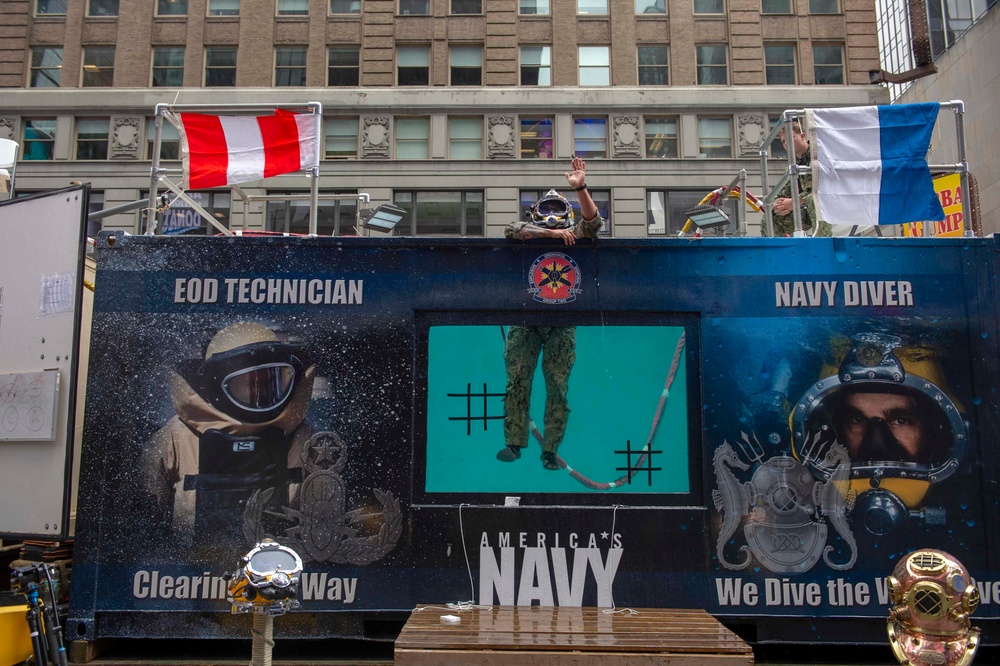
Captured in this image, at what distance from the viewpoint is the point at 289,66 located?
31.1 m

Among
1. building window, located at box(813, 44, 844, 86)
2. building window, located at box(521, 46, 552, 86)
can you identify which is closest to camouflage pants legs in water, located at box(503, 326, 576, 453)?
building window, located at box(521, 46, 552, 86)

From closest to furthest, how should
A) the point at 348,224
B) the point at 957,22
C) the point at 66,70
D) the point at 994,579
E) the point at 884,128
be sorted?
the point at 994,579 → the point at 884,128 → the point at 957,22 → the point at 348,224 → the point at 66,70

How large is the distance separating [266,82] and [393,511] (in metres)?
28.4

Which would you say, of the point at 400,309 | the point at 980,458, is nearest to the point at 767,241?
the point at 980,458

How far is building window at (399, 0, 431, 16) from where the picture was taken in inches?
1246

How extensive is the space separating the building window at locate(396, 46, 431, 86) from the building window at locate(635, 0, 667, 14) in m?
8.24

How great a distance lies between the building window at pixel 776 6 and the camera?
3166cm

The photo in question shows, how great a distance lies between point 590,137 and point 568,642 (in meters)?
27.2

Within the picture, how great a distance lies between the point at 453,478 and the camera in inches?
218

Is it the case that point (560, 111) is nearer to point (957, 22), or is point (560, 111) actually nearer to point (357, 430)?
point (957, 22)

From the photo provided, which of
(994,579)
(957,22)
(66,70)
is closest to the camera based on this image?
(994,579)

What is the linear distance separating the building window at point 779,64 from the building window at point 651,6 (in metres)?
4.15

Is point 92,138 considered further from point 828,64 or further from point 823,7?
point 823,7

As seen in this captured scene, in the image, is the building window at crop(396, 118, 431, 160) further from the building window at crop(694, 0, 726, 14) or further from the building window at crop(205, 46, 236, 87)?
the building window at crop(694, 0, 726, 14)
